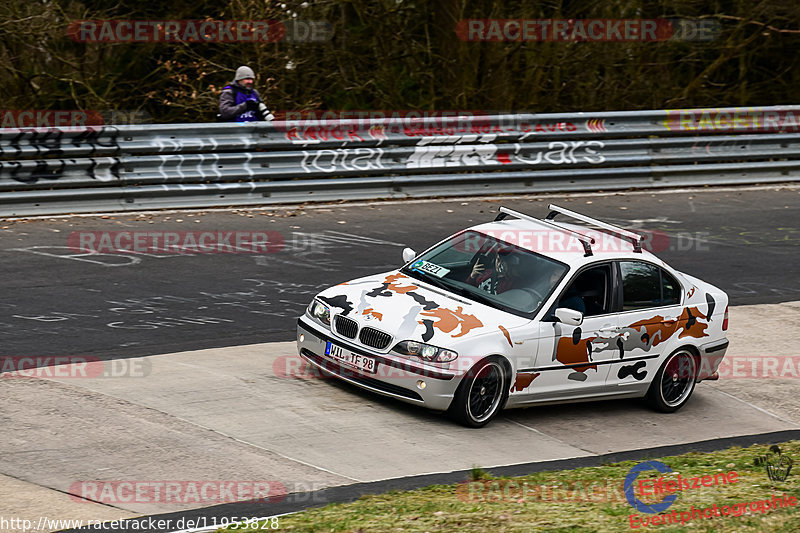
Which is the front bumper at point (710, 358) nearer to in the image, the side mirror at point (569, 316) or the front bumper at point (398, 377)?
the side mirror at point (569, 316)

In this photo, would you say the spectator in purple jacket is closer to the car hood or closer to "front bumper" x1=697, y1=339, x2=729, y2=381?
the car hood

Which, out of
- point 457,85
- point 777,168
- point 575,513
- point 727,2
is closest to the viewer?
point 575,513

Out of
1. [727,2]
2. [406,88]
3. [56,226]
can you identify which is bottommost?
[56,226]

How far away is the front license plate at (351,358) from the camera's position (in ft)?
28.4

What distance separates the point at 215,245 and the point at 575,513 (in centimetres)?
843

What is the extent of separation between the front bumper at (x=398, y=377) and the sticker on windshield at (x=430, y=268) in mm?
1189

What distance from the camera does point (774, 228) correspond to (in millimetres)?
17359

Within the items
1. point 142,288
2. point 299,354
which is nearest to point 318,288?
point 142,288

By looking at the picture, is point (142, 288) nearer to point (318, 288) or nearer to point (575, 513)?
point (318, 288)

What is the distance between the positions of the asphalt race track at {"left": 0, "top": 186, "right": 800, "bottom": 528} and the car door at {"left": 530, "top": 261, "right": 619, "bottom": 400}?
0.37 meters

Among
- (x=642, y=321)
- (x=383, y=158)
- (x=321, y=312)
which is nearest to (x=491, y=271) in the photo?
(x=642, y=321)

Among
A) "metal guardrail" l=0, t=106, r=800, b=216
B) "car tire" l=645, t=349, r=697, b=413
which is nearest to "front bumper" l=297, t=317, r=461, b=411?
"car tire" l=645, t=349, r=697, b=413

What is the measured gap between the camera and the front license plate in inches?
341

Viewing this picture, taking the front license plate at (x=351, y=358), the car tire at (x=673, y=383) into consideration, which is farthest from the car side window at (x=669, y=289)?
the front license plate at (x=351, y=358)
